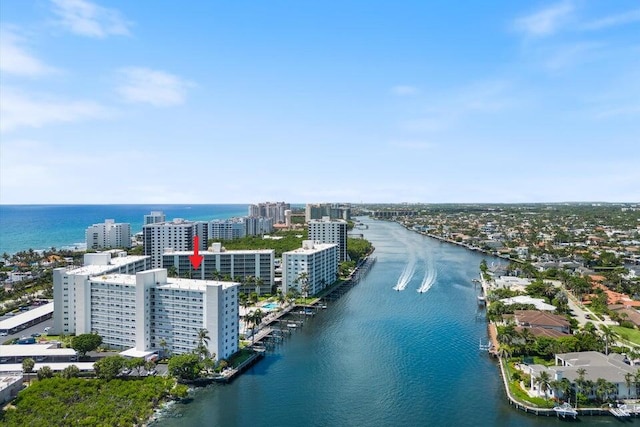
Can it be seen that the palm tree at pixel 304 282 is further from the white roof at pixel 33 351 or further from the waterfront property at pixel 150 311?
the white roof at pixel 33 351

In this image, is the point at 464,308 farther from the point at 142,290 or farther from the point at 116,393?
the point at 116,393

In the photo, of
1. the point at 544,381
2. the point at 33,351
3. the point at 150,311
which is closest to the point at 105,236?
the point at 33,351

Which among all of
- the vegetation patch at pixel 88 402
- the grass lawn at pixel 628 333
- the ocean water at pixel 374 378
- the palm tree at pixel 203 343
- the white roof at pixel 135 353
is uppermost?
the palm tree at pixel 203 343

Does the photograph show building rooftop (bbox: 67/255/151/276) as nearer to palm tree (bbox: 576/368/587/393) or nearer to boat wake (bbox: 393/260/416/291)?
boat wake (bbox: 393/260/416/291)

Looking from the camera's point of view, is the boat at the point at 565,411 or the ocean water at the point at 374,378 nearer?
the boat at the point at 565,411

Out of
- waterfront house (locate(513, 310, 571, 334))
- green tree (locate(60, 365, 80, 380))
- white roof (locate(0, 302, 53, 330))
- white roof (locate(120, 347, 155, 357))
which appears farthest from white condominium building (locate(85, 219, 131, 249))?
waterfront house (locate(513, 310, 571, 334))

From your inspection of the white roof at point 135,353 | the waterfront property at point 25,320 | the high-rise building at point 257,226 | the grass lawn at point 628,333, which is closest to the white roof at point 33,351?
the white roof at point 135,353

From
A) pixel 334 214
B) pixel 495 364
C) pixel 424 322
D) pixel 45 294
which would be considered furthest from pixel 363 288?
pixel 334 214
